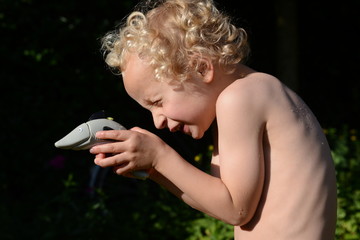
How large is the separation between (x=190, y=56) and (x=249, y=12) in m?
6.03

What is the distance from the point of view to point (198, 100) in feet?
6.80

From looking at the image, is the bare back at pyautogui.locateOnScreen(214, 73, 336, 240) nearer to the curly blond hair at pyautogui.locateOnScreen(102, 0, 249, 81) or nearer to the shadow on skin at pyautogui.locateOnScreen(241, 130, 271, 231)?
the shadow on skin at pyautogui.locateOnScreen(241, 130, 271, 231)

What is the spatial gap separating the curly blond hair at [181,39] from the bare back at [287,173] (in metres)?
0.16

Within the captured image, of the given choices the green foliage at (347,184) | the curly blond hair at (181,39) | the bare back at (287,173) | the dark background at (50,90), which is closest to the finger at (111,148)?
the curly blond hair at (181,39)

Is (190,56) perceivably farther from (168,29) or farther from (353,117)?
(353,117)

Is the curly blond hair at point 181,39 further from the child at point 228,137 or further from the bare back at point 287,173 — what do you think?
the bare back at point 287,173

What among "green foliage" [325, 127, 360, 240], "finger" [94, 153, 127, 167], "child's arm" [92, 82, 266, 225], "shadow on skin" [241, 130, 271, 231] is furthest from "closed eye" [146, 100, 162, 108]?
"green foliage" [325, 127, 360, 240]

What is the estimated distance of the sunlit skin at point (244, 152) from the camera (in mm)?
1963

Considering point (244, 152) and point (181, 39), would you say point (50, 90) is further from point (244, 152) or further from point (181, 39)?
point (244, 152)

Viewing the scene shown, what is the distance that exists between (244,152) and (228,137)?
0.23 feet

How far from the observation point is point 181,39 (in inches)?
82.4

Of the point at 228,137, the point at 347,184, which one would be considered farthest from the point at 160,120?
the point at 347,184

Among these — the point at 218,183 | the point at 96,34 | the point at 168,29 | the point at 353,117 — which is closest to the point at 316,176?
the point at 218,183

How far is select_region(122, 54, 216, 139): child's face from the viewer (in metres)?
2.06
